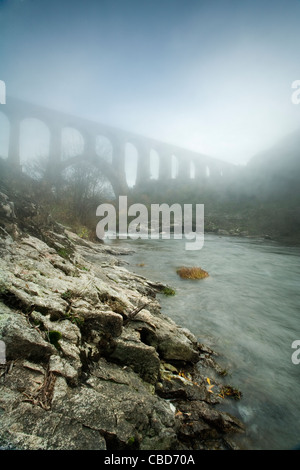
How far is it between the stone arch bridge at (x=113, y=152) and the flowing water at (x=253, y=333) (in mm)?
17436

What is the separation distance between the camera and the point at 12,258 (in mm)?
3434

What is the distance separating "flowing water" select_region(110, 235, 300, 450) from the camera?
9.43 ft

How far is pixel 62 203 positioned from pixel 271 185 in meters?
54.2

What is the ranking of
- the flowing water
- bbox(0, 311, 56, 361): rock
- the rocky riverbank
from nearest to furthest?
the rocky riverbank, bbox(0, 311, 56, 361): rock, the flowing water

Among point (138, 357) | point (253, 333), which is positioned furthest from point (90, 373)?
point (253, 333)

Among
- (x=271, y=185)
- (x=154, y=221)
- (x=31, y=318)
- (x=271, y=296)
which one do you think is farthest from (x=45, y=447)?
(x=271, y=185)

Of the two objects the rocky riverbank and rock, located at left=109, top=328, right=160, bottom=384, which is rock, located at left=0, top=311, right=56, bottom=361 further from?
rock, located at left=109, top=328, right=160, bottom=384

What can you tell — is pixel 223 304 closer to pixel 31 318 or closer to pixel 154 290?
pixel 154 290

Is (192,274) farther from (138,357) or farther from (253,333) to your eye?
(138,357)

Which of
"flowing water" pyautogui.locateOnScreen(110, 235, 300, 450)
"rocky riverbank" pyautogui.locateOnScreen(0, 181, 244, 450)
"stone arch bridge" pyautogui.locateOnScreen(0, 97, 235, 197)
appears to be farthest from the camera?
"stone arch bridge" pyautogui.locateOnScreen(0, 97, 235, 197)

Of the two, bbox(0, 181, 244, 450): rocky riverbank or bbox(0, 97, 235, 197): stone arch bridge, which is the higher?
bbox(0, 97, 235, 197): stone arch bridge

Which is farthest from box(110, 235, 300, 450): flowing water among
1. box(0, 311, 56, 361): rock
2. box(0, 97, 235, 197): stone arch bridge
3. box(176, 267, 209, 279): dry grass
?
box(0, 97, 235, 197): stone arch bridge

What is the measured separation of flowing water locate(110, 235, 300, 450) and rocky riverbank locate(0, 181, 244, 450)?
0.37 metres

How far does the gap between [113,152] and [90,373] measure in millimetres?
57865
